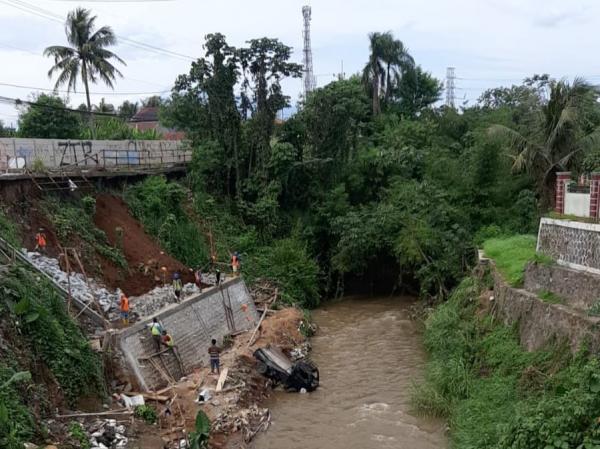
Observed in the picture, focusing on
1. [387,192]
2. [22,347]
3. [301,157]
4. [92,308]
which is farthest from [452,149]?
[22,347]

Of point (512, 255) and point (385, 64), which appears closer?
point (512, 255)

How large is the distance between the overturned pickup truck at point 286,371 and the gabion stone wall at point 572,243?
8.21 m

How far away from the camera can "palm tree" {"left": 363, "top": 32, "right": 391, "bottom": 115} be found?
1822 inches

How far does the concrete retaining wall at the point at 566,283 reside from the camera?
1393 cm

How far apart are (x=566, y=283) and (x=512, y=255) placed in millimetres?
5995

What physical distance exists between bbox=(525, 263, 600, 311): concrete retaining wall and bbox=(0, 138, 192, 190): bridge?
16849mm

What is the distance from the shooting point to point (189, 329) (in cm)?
1872

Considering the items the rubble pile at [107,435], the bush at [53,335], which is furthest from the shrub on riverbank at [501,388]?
the bush at [53,335]

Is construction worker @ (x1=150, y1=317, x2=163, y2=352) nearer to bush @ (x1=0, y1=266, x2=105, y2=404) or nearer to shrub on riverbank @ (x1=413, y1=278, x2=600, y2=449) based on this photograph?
bush @ (x1=0, y1=266, x2=105, y2=404)

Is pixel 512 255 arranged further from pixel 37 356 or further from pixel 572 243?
pixel 37 356

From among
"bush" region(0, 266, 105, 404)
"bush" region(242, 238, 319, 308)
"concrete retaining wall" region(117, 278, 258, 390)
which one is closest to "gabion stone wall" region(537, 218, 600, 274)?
"concrete retaining wall" region(117, 278, 258, 390)

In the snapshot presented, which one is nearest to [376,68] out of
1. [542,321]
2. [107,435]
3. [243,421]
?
[542,321]

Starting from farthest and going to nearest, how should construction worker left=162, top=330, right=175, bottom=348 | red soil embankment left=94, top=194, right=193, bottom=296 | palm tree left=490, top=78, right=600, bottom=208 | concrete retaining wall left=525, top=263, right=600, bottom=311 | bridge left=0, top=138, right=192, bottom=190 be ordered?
palm tree left=490, top=78, right=600, bottom=208, bridge left=0, top=138, right=192, bottom=190, red soil embankment left=94, top=194, right=193, bottom=296, construction worker left=162, top=330, right=175, bottom=348, concrete retaining wall left=525, top=263, right=600, bottom=311

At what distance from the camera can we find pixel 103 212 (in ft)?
77.0
